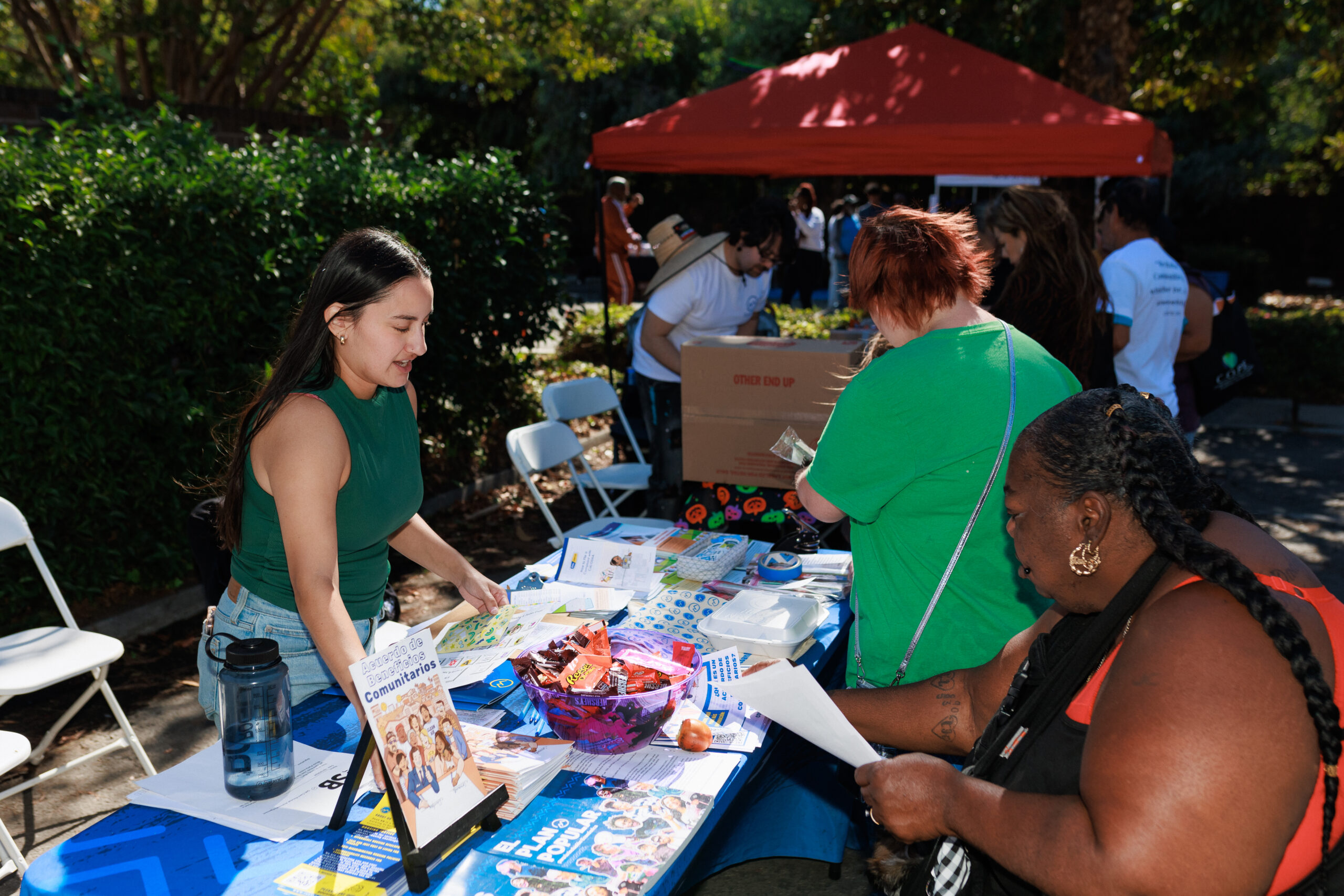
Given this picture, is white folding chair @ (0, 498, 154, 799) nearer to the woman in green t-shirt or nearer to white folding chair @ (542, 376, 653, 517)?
white folding chair @ (542, 376, 653, 517)

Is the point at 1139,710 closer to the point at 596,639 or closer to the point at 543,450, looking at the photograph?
the point at 596,639

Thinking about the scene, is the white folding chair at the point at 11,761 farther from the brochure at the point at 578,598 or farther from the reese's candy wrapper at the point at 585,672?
the reese's candy wrapper at the point at 585,672

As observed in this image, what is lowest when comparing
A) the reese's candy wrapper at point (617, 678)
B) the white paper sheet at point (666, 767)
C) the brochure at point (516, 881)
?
the white paper sheet at point (666, 767)

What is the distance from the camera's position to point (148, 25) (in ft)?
29.5

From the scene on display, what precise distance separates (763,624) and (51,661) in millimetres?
2335

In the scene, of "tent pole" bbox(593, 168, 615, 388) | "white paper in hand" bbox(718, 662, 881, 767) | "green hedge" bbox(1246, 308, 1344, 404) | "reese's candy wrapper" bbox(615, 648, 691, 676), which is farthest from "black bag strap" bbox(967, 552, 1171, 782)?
"green hedge" bbox(1246, 308, 1344, 404)

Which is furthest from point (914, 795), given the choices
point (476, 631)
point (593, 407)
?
point (593, 407)

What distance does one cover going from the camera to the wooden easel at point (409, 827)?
59.7 inches

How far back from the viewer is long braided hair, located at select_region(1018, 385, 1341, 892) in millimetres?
1230

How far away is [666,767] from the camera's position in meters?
1.89

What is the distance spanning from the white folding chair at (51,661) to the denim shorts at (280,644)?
113cm

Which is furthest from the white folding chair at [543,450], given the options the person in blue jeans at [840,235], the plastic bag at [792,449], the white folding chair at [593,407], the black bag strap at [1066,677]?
the person in blue jeans at [840,235]

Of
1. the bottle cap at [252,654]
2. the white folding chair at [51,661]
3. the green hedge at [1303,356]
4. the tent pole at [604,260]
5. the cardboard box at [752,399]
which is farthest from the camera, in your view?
the green hedge at [1303,356]

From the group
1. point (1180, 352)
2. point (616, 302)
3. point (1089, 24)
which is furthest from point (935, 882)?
point (616, 302)
